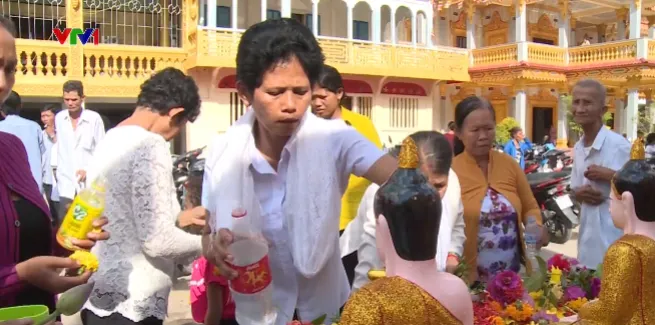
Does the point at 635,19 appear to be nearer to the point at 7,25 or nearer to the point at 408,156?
the point at 408,156

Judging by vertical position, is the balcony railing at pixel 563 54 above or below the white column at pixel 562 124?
above

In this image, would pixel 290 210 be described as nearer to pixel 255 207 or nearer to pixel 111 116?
pixel 255 207

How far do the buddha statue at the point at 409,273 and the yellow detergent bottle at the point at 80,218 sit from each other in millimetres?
780

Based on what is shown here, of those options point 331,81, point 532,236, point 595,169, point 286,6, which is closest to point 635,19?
point 286,6

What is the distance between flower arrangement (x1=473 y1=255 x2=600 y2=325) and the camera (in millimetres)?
2176

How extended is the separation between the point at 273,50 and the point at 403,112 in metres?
15.9

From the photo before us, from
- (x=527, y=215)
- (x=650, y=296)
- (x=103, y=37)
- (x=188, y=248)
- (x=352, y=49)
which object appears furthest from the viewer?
(x=352, y=49)

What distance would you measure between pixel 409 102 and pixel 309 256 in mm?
→ 16066

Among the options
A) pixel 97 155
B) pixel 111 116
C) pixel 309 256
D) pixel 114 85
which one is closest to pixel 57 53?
pixel 114 85

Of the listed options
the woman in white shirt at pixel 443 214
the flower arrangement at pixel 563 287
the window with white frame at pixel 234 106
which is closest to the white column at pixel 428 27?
the window with white frame at pixel 234 106

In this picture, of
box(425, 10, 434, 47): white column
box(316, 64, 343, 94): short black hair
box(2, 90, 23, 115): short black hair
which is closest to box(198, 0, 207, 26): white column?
box(425, 10, 434, 47): white column

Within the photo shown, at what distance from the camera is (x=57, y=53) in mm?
12352

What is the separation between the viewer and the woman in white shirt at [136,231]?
85.5 inches

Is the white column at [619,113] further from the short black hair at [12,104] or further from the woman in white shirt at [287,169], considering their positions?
the woman in white shirt at [287,169]
